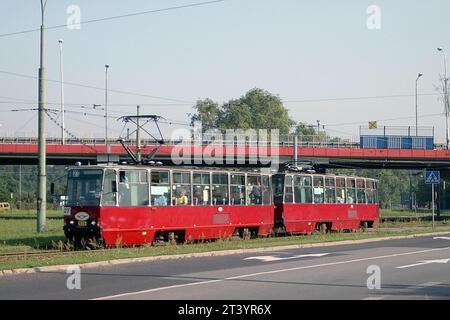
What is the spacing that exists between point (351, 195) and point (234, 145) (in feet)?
77.2

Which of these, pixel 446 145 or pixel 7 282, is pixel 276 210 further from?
pixel 446 145

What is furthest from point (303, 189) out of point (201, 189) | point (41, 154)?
point (41, 154)

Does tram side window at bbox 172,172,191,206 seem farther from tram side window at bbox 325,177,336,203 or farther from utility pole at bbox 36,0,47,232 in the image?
tram side window at bbox 325,177,336,203

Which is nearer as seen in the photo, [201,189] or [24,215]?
[201,189]

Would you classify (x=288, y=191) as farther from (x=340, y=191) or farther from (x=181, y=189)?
(x=181, y=189)

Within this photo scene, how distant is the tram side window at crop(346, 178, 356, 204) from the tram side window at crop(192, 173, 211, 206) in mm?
13897

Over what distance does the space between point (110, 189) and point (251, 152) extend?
4095 cm

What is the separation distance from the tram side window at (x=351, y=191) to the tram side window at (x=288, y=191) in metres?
6.74

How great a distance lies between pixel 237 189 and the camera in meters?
31.5

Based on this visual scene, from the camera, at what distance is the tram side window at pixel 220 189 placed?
29.9 metres

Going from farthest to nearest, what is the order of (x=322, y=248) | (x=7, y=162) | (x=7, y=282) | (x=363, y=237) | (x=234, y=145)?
1. (x=7, y=162)
2. (x=234, y=145)
3. (x=363, y=237)
4. (x=322, y=248)
5. (x=7, y=282)
